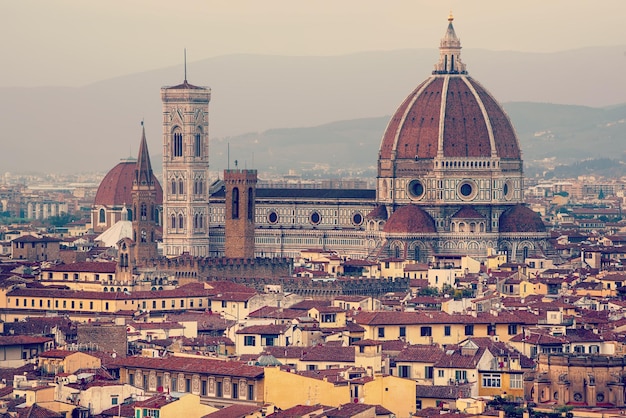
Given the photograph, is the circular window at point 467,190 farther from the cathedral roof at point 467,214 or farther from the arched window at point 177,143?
the arched window at point 177,143

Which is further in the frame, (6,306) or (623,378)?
(6,306)

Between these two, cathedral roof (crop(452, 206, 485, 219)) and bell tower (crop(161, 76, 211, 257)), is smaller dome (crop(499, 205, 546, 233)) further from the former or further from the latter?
bell tower (crop(161, 76, 211, 257))

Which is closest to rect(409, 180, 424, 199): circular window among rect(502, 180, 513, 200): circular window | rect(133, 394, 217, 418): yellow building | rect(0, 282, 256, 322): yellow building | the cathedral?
the cathedral

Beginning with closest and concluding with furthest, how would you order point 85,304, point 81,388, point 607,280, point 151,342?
point 81,388, point 151,342, point 85,304, point 607,280

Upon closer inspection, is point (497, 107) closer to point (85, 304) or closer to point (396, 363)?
point (85, 304)

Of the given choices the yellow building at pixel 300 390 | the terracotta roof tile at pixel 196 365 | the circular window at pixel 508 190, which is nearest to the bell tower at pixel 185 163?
the circular window at pixel 508 190

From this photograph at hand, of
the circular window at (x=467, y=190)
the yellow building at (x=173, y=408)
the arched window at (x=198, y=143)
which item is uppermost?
the arched window at (x=198, y=143)

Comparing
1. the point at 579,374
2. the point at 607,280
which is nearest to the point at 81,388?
the point at 579,374

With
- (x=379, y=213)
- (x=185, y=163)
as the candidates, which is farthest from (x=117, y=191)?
(x=379, y=213)
